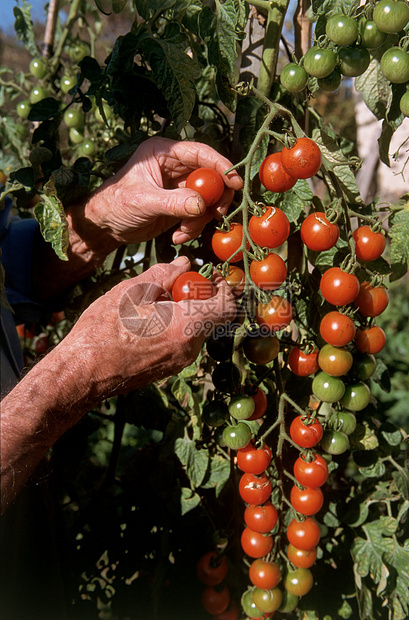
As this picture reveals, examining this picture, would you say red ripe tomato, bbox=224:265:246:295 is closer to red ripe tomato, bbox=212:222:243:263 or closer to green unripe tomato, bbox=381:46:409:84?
red ripe tomato, bbox=212:222:243:263

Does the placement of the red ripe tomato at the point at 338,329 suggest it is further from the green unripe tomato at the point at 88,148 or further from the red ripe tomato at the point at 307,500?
the green unripe tomato at the point at 88,148

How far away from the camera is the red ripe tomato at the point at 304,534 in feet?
3.18

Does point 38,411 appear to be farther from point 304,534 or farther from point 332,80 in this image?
point 332,80

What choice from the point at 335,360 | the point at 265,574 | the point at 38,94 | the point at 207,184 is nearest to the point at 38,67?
the point at 38,94

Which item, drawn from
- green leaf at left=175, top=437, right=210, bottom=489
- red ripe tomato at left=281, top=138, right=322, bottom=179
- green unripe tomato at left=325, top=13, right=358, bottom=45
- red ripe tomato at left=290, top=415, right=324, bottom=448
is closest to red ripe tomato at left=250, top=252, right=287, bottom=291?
red ripe tomato at left=281, top=138, right=322, bottom=179

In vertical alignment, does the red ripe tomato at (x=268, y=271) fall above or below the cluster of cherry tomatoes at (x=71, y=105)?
below

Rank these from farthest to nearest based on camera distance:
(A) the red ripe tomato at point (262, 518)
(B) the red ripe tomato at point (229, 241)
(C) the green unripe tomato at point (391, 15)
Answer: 1. (A) the red ripe tomato at point (262, 518)
2. (B) the red ripe tomato at point (229, 241)
3. (C) the green unripe tomato at point (391, 15)

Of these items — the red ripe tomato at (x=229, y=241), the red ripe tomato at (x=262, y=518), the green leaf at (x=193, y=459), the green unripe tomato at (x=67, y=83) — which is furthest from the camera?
the green unripe tomato at (x=67, y=83)

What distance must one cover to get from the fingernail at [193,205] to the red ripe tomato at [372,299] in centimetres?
33

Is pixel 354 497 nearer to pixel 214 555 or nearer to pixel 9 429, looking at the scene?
pixel 214 555

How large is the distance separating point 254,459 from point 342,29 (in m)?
0.73

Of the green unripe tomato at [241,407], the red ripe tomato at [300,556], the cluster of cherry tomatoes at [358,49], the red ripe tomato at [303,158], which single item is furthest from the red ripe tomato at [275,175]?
the red ripe tomato at [300,556]

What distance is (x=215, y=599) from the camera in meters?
1.15

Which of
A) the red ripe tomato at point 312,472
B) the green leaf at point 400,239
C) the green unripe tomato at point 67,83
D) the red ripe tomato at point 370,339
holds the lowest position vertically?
the red ripe tomato at point 312,472
